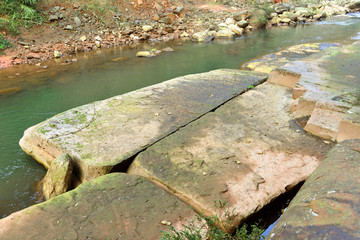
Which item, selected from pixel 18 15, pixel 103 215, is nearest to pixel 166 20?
pixel 18 15

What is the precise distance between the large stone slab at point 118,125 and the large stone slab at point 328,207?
1.78 m

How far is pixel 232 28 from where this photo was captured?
13.2 m

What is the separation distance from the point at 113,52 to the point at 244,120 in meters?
7.80

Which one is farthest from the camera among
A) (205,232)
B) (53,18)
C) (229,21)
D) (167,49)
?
(229,21)

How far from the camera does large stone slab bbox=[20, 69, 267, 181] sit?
295 centimetres

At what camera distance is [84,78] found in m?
7.40

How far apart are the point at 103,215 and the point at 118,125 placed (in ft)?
4.84

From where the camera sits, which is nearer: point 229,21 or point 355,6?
point 229,21

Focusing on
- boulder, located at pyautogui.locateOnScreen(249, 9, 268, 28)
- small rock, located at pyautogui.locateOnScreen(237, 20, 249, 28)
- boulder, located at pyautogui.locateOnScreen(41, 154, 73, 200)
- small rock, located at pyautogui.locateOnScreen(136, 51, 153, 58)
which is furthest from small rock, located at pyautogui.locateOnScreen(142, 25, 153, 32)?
boulder, located at pyautogui.locateOnScreen(41, 154, 73, 200)

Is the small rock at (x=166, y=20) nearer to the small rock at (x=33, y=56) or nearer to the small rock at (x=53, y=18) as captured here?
the small rock at (x=53, y=18)

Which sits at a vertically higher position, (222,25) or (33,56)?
(222,25)

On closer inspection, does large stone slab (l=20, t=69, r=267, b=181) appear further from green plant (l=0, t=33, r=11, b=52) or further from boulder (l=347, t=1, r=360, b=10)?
boulder (l=347, t=1, r=360, b=10)

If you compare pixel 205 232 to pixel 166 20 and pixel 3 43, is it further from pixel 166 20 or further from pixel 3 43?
pixel 166 20

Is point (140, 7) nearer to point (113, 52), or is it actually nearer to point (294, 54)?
point (113, 52)
